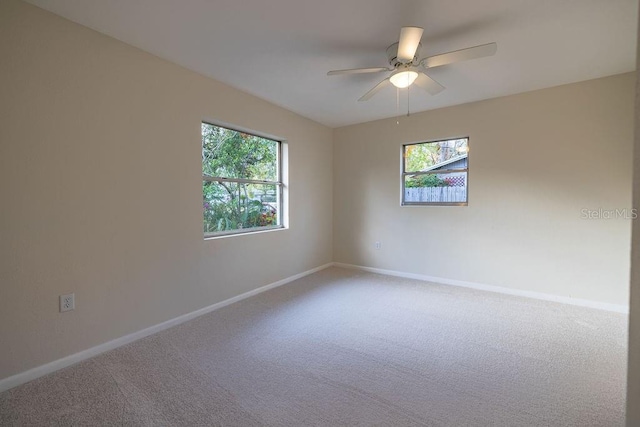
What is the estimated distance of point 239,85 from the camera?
3072 millimetres

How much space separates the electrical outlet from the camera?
1978 mm

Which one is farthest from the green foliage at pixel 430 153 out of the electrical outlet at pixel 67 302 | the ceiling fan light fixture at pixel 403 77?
the electrical outlet at pixel 67 302

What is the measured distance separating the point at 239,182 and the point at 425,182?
8.72 feet

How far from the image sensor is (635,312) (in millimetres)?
938

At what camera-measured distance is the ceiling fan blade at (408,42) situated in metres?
1.76

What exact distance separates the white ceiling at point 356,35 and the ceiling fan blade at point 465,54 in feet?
0.77

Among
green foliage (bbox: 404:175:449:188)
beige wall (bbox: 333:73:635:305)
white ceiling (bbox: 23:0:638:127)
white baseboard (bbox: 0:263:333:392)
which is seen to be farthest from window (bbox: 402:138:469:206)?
white baseboard (bbox: 0:263:333:392)

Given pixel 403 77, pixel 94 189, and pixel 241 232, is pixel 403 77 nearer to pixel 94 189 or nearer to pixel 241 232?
pixel 241 232

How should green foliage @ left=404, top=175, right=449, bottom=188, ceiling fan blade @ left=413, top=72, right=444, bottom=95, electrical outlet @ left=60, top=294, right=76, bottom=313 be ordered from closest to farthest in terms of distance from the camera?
electrical outlet @ left=60, top=294, right=76, bottom=313 < ceiling fan blade @ left=413, top=72, right=444, bottom=95 < green foliage @ left=404, top=175, right=449, bottom=188

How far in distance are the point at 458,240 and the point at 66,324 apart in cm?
419

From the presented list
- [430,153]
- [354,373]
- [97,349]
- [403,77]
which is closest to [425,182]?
[430,153]

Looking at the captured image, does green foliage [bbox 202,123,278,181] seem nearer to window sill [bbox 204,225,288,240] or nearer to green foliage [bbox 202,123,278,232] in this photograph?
green foliage [bbox 202,123,278,232]

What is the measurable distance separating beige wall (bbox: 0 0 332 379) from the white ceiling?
0.82 ft

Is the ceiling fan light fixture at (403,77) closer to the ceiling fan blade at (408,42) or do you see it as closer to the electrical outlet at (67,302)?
the ceiling fan blade at (408,42)
